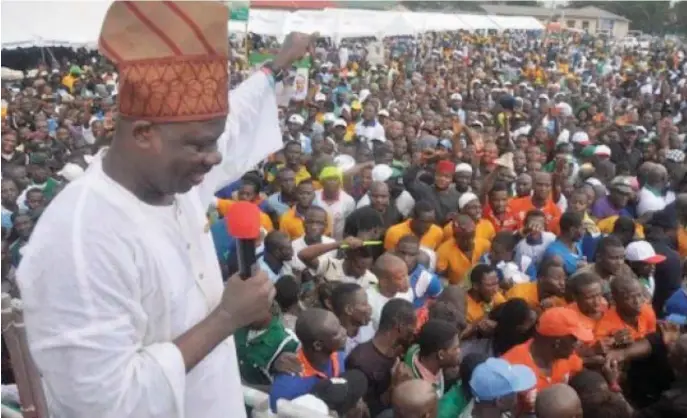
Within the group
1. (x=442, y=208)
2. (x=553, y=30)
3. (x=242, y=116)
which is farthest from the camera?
(x=553, y=30)

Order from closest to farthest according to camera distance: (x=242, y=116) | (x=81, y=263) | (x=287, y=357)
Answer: (x=81, y=263) < (x=242, y=116) < (x=287, y=357)

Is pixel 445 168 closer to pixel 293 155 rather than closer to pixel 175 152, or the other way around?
pixel 293 155

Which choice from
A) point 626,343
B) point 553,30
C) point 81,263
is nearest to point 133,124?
point 81,263

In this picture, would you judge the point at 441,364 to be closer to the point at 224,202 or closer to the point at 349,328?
the point at 349,328

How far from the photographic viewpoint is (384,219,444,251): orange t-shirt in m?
5.49

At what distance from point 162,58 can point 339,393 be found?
177 cm

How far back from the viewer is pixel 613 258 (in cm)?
464

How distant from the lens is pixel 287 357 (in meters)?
3.26

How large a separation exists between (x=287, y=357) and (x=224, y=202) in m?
2.82

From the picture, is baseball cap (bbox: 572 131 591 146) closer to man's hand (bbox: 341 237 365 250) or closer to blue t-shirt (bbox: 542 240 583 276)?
blue t-shirt (bbox: 542 240 583 276)

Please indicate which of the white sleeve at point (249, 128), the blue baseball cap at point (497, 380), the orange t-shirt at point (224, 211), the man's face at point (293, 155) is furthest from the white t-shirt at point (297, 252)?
the white sleeve at point (249, 128)

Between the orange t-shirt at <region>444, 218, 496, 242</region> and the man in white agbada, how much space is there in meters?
4.09

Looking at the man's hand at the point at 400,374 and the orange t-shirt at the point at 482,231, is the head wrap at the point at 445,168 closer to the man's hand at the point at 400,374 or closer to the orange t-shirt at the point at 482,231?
the orange t-shirt at the point at 482,231

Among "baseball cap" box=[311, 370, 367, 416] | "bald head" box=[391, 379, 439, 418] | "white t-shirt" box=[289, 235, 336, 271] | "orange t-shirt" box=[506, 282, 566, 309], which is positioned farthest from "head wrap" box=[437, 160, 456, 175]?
"bald head" box=[391, 379, 439, 418]
